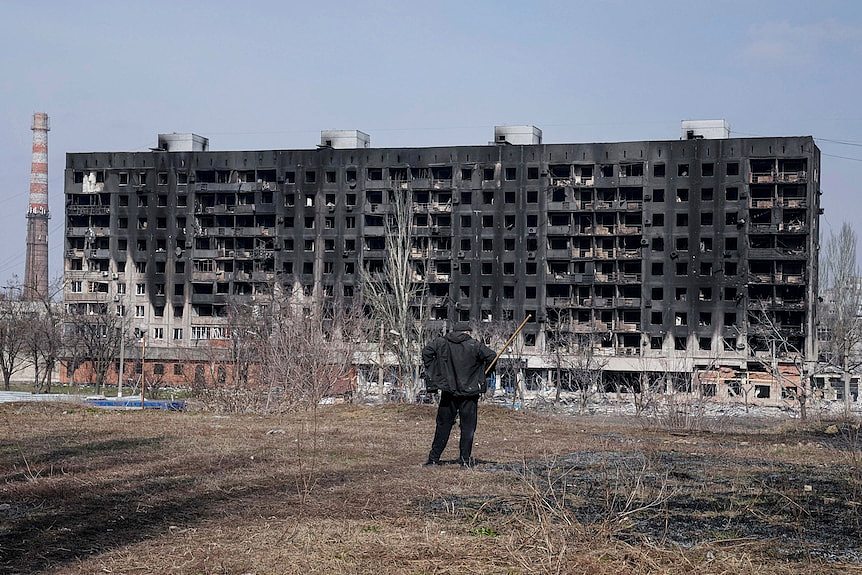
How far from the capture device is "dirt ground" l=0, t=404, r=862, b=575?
7258mm

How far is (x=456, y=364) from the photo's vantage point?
13414mm

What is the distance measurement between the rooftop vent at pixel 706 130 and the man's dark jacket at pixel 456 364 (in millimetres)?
73687

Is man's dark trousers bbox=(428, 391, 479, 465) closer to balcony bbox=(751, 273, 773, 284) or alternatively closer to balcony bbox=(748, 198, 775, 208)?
balcony bbox=(751, 273, 773, 284)

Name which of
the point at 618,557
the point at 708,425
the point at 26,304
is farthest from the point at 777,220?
the point at 618,557

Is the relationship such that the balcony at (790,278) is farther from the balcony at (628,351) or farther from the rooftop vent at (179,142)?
the rooftop vent at (179,142)

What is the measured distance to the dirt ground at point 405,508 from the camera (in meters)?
7.26

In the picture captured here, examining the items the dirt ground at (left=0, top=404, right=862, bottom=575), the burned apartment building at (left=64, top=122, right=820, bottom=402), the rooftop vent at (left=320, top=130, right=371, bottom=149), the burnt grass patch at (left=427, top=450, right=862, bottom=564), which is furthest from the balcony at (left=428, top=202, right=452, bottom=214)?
the burnt grass patch at (left=427, top=450, right=862, bottom=564)

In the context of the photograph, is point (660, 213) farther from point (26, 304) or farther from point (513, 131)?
point (26, 304)

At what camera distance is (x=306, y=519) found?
353 inches

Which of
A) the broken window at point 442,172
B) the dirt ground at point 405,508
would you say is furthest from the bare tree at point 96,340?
the dirt ground at point 405,508

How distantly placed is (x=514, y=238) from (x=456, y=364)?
7357 cm

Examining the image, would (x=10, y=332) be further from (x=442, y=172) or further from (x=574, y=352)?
(x=574, y=352)

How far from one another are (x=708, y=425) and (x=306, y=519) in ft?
77.0

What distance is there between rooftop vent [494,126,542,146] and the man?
75195 mm
